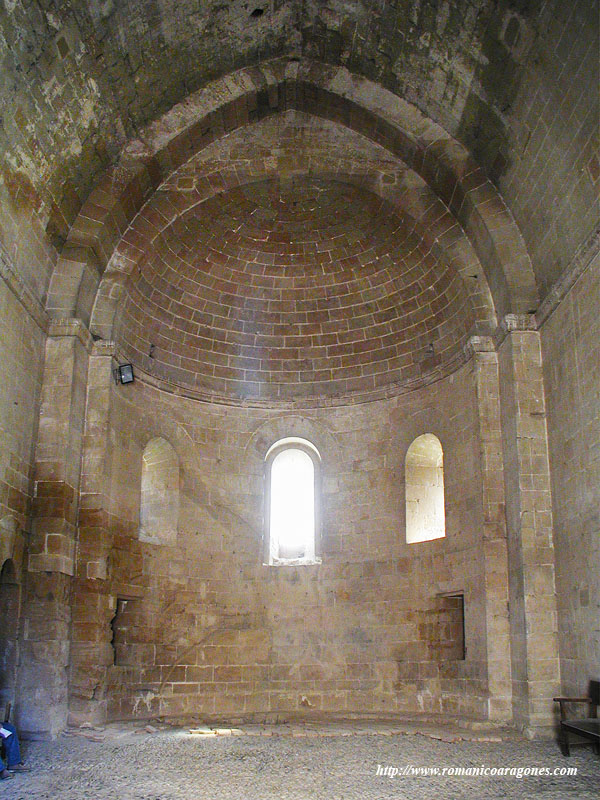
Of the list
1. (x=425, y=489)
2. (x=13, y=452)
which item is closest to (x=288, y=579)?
(x=425, y=489)

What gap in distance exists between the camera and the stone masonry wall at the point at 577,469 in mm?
10984

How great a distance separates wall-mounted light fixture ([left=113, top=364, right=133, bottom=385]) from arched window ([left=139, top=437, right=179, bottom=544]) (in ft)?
5.35

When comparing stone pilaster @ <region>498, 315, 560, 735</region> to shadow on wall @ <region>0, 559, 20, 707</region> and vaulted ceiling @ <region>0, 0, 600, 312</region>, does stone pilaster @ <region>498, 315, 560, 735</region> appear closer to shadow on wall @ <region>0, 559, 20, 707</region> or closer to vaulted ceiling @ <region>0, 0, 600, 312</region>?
vaulted ceiling @ <region>0, 0, 600, 312</region>

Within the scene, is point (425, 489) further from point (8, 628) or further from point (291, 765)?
point (8, 628)

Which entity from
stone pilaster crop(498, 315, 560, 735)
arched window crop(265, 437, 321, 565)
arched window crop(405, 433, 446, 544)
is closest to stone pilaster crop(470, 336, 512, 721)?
stone pilaster crop(498, 315, 560, 735)

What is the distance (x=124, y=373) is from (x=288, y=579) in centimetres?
505

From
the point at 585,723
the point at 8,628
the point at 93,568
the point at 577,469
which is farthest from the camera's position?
the point at 93,568

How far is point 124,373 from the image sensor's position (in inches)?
574

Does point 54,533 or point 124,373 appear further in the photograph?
point 124,373

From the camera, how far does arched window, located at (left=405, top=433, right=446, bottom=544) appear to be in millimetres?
15797

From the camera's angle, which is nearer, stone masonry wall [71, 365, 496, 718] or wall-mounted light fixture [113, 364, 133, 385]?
stone masonry wall [71, 365, 496, 718]

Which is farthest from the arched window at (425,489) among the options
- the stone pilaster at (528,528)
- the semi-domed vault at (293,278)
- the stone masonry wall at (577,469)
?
the stone masonry wall at (577,469)

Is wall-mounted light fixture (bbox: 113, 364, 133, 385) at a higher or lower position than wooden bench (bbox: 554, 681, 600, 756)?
higher

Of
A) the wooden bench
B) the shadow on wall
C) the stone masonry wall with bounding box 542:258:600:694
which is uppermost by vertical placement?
the stone masonry wall with bounding box 542:258:600:694
